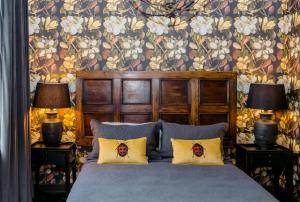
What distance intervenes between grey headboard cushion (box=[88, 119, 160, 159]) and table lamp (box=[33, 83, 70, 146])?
15.5 inches

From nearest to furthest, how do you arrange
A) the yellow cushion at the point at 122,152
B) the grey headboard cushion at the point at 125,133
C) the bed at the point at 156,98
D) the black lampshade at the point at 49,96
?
the yellow cushion at the point at 122,152 → the grey headboard cushion at the point at 125,133 → the black lampshade at the point at 49,96 → the bed at the point at 156,98

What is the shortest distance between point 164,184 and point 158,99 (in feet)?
4.61

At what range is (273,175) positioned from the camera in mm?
4238

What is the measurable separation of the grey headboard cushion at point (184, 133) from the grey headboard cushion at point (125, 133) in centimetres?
10

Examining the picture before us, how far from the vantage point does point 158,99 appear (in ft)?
13.4

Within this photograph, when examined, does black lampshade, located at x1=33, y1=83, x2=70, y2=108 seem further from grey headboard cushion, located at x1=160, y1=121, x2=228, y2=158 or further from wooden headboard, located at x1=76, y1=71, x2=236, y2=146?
grey headboard cushion, located at x1=160, y1=121, x2=228, y2=158

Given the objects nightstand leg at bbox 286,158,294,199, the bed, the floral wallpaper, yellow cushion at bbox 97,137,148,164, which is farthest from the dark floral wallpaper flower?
yellow cushion at bbox 97,137,148,164

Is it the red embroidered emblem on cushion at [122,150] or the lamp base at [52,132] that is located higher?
the lamp base at [52,132]

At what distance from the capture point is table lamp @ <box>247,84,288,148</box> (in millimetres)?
3766

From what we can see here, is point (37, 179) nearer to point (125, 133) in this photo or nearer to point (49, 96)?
point (49, 96)

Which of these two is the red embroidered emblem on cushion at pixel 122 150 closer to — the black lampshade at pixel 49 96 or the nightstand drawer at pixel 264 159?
the black lampshade at pixel 49 96

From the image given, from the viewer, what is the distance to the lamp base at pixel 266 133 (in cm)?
385

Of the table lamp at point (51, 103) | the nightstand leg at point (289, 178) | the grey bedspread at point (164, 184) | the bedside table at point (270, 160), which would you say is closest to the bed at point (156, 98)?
the table lamp at point (51, 103)

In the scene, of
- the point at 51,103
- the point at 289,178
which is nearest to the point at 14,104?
the point at 51,103
